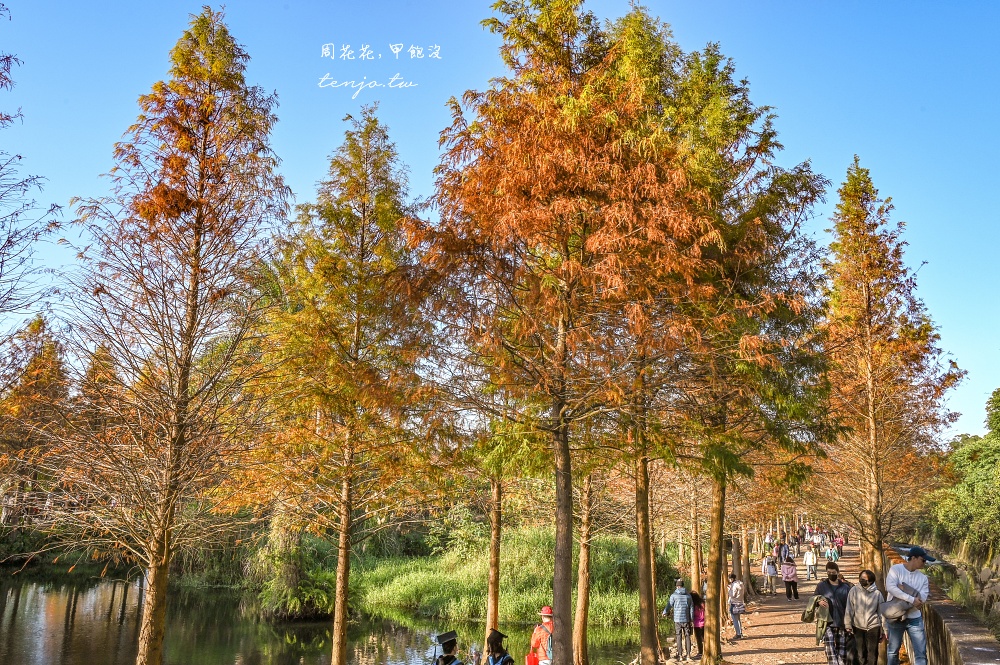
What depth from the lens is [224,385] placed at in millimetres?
9406

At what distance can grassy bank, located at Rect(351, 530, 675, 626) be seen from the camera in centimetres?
2480

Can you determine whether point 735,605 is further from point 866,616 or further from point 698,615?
point 866,616

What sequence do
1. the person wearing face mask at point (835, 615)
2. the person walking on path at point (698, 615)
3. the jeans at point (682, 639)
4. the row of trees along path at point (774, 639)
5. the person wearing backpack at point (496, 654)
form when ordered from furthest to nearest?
the person walking on path at point (698, 615) → the jeans at point (682, 639) → the row of trees along path at point (774, 639) → the person wearing face mask at point (835, 615) → the person wearing backpack at point (496, 654)

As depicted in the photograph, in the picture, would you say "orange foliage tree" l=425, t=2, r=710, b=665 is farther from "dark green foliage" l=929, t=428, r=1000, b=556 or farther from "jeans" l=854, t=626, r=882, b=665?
"dark green foliage" l=929, t=428, r=1000, b=556

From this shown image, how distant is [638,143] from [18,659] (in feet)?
66.0

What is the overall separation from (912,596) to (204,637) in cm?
2190

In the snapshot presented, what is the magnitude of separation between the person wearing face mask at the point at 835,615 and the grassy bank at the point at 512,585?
1326cm

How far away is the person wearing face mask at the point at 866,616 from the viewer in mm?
10031

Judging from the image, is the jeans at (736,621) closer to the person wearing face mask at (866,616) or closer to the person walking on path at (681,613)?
the person walking on path at (681,613)

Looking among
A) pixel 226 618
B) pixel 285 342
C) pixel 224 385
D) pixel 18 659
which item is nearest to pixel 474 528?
pixel 226 618

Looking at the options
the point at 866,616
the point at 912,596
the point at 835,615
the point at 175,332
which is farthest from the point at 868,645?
the point at 175,332

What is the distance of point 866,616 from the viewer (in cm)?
1016

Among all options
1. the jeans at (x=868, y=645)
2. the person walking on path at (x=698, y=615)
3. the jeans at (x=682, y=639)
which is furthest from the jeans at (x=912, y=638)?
the person walking on path at (x=698, y=615)

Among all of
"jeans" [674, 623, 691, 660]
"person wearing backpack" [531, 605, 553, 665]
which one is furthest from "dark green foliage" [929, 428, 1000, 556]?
"person wearing backpack" [531, 605, 553, 665]
